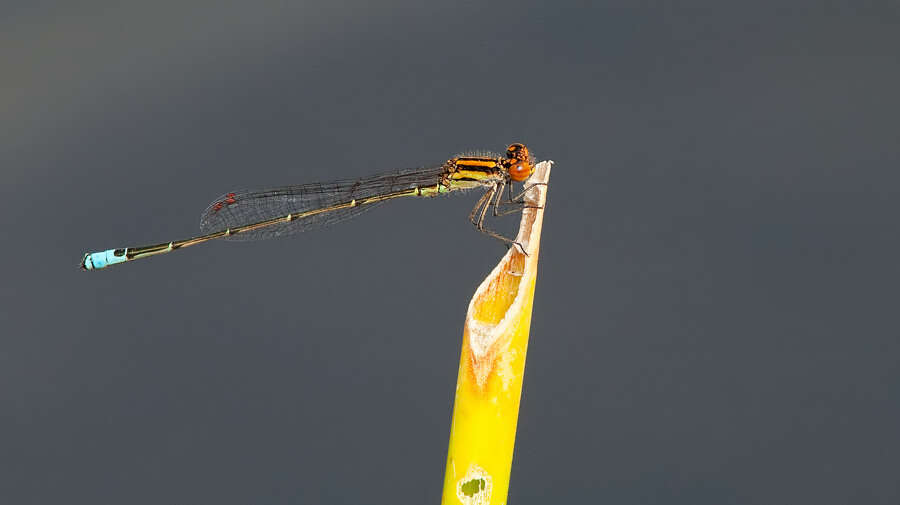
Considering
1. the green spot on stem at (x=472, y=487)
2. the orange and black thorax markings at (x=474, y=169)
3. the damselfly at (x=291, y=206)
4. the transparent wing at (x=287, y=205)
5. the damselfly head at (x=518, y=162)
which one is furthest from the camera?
the transparent wing at (x=287, y=205)

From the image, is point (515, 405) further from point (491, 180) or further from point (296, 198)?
point (296, 198)

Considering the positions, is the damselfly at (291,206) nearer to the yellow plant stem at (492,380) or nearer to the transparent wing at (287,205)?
the transparent wing at (287,205)

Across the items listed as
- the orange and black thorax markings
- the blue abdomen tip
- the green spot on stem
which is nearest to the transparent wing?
the blue abdomen tip

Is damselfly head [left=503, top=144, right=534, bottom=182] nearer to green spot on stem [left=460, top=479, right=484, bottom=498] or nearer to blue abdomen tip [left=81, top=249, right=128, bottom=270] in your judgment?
green spot on stem [left=460, top=479, right=484, bottom=498]

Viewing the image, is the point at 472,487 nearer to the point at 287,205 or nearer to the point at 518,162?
the point at 518,162

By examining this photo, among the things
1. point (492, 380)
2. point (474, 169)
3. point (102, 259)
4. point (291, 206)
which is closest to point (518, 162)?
point (474, 169)

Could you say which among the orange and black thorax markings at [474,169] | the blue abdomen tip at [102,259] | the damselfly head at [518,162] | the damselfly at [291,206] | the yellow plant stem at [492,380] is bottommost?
the yellow plant stem at [492,380]

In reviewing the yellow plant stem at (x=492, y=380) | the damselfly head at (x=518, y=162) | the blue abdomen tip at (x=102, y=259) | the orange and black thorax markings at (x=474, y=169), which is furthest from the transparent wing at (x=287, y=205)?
the yellow plant stem at (x=492, y=380)
